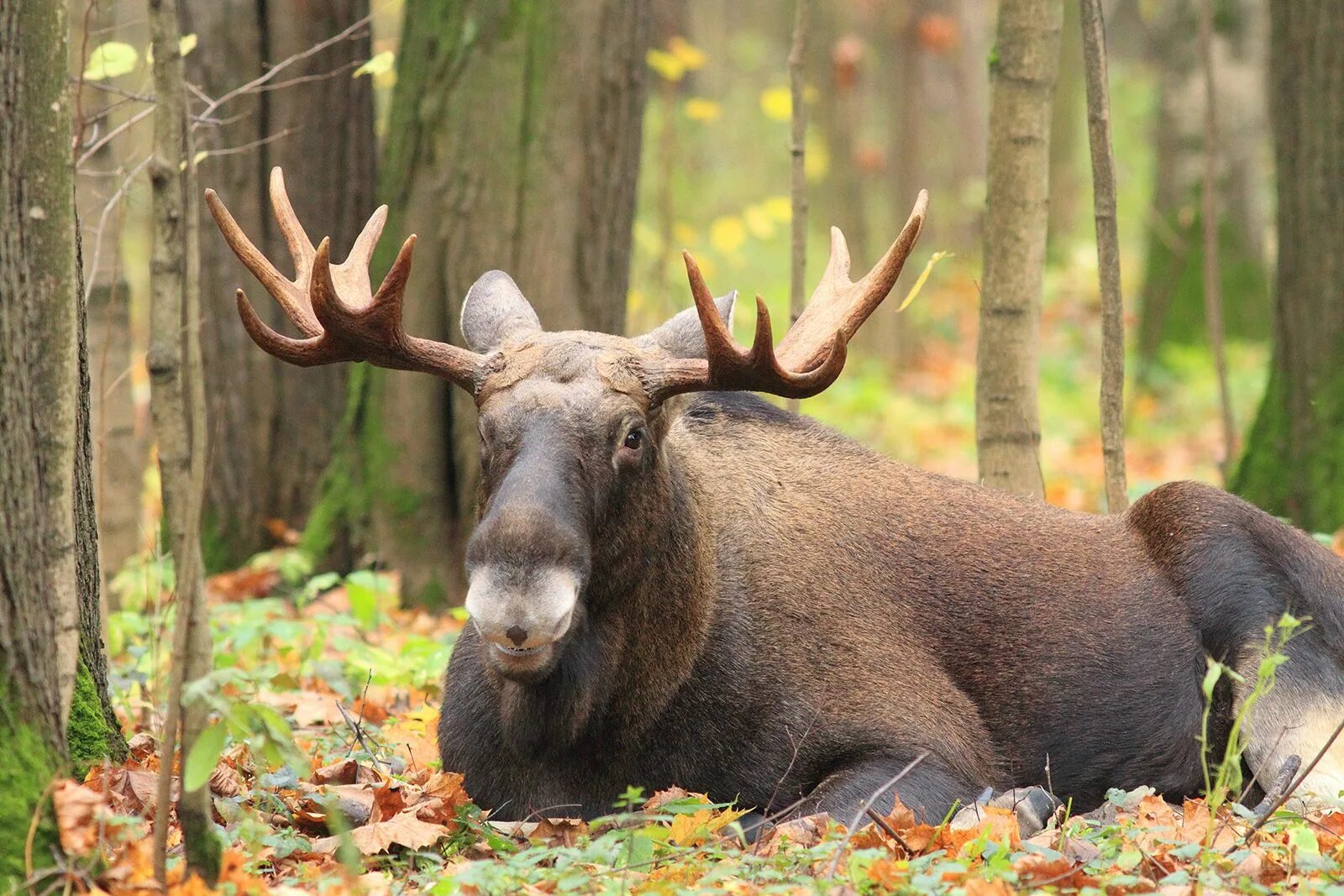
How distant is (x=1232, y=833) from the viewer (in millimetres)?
4551

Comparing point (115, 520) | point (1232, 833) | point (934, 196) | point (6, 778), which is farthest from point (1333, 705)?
point (934, 196)

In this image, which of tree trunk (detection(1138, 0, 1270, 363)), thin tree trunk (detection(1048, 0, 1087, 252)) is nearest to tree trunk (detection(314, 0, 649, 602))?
tree trunk (detection(1138, 0, 1270, 363))

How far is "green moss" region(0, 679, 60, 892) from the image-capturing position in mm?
3537

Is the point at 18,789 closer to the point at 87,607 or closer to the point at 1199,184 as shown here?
the point at 87,607

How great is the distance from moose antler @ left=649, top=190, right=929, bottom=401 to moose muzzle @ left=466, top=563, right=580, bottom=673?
89 centimetres

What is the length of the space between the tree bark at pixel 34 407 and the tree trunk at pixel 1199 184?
13685 millimetres

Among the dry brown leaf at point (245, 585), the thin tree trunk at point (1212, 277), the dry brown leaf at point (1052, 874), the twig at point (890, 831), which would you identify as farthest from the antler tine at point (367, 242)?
the thin tree trunk at point (1212, 277)

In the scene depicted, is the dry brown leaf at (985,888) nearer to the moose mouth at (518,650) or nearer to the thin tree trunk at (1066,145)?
the moose mouth at (518,650)

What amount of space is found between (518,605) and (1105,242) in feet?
11.5

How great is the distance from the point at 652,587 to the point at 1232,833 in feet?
6.54

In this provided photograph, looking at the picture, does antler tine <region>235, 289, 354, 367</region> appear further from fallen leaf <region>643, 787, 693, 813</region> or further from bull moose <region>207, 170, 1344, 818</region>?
fallen leaf <region>643, 787, 693, 813</region>

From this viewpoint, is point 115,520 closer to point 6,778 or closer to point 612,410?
point 612,410

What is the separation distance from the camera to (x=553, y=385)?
16.4ft

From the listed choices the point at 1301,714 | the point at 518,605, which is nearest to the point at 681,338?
the point at 518,605
